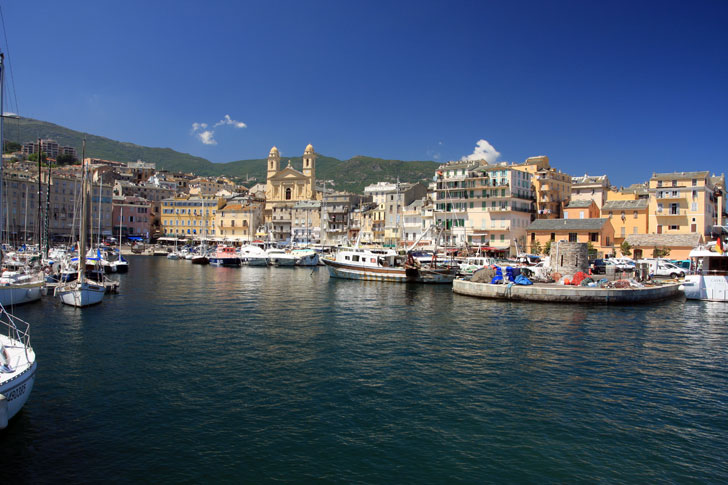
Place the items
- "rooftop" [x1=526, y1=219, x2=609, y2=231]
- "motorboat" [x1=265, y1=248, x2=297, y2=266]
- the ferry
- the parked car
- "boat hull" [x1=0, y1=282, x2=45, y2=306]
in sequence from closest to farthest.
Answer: "boat hull" [x1=0, y1=282, x2=45, y2=306] → the parked car → the ferry → "rooftop" [x1=526, y1=219, x2=609, y2=231] → "motorboat" [x1=265, y1=248, x2=297, y2=266]

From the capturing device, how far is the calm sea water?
37.8 feet

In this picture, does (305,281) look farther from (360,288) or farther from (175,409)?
(175,409)

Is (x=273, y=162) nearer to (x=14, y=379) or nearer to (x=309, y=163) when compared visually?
(x=309, y=163)

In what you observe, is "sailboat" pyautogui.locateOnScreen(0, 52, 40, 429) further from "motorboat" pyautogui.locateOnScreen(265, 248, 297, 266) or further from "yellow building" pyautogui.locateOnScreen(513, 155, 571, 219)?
"yellow building" pyautogui.locateOnScreen(513, 155, 571, 219)

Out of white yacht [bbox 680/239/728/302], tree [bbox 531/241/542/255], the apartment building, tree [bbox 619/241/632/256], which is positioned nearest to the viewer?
white yacht [bbox 680/239/728/302]

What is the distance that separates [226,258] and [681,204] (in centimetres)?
6531

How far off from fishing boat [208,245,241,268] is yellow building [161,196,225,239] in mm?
44340

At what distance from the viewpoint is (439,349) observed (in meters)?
22.2

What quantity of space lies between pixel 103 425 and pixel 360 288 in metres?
35.1

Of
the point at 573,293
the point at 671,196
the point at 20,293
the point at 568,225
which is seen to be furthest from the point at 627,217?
the point at 20,293

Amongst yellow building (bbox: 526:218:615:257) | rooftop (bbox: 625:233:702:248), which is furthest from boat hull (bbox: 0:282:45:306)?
rooftop (bbox: 625:233:702:248)

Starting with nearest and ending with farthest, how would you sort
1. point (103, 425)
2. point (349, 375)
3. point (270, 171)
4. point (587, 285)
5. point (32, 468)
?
point (32, 468), point (103, 425), point (349, 375), point (587, 285), point (270, 171)

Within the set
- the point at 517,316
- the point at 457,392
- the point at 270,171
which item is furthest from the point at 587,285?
the point at 270,171

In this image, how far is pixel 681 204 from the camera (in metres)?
62.2
